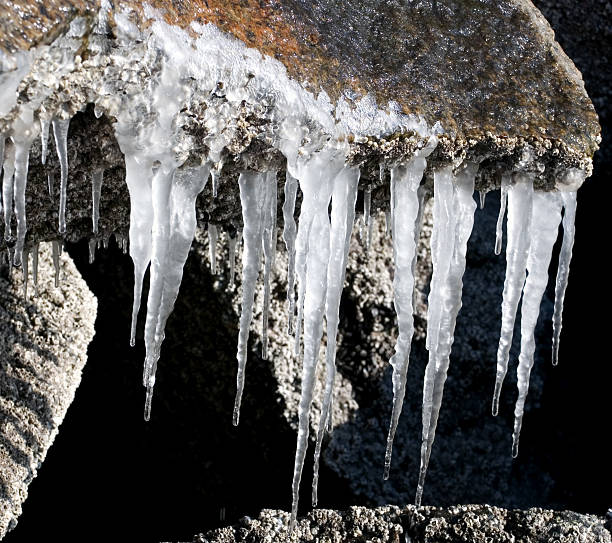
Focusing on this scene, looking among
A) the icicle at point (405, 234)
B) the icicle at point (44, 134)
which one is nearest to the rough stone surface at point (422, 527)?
the icicle at point (405, 234)

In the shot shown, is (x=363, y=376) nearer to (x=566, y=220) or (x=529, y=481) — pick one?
(x=529, y=481)

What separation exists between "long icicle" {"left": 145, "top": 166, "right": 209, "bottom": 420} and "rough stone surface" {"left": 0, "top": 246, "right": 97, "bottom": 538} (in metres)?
Answer: 0.91

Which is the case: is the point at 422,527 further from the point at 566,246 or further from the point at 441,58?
the point at 441,58

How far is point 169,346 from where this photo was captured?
352 cm

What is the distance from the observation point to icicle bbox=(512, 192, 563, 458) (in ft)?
7.01

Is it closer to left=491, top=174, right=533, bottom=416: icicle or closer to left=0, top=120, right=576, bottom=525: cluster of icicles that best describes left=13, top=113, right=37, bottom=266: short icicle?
left=0, top=120, right=576, bottom=525: cluster of icicles

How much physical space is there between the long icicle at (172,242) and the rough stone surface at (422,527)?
21.7 inches

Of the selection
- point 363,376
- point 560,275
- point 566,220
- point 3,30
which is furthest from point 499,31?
point 363,376

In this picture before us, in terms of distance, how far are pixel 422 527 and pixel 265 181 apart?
99cm

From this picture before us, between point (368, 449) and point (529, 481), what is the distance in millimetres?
1012

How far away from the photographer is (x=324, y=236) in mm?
1911

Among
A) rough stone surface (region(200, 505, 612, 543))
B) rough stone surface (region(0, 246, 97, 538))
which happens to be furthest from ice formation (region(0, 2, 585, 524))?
rough stone surface (region(0, 246, 97, 538))

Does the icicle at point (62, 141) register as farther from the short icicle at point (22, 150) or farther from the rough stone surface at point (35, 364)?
the rough stone surface at point (35, 364)

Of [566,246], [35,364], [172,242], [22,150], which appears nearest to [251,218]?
[172,242]
